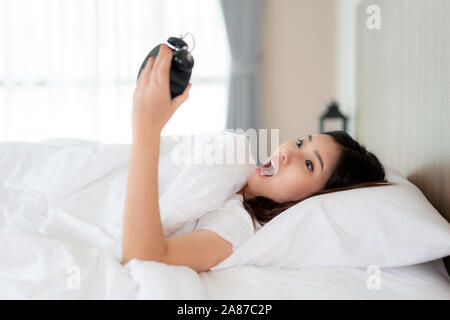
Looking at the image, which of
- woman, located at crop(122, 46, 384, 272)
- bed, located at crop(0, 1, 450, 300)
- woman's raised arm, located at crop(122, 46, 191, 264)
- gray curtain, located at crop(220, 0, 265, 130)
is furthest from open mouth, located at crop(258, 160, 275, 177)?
gray curtain, located at crop(220, 0, 265, 130)

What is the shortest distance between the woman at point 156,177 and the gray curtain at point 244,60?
7.34 ft

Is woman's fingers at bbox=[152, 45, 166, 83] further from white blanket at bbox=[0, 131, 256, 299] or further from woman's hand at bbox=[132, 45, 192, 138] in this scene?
white blanket at bbox=[0, 131, 256, 299]

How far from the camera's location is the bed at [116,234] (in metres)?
0.79

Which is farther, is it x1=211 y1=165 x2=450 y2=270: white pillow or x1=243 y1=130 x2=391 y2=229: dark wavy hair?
x1=243 y1=130 x2=391 y2=229: dark wavy hair

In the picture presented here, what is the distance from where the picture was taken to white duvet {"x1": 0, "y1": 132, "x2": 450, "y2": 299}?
0.78 meters

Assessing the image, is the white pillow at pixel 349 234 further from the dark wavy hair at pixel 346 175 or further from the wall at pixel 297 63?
the wall at pixel 297 63

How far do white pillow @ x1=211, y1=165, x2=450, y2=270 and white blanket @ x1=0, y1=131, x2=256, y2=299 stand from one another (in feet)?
0.64

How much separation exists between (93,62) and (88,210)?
2.73 m

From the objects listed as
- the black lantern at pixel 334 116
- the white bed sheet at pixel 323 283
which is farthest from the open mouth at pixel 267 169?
the black lantern at pixel 334 116

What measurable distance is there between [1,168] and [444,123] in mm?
1315

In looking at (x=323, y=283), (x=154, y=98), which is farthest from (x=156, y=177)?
(x=323, y=283)

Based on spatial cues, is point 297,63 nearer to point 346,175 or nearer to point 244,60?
point 244,60
